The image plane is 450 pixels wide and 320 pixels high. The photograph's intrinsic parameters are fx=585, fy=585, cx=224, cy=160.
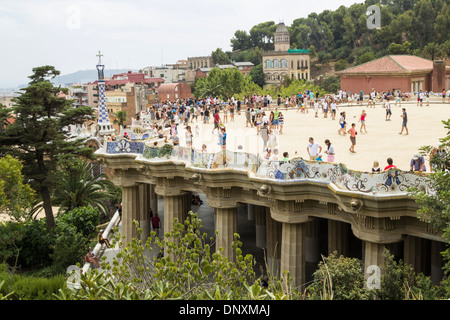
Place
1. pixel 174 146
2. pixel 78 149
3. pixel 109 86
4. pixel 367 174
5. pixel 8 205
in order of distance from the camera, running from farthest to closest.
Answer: pixel 109 86 → pixel 78 149 → pixel 8 205 → pixel 174 146 → pixel 367 174

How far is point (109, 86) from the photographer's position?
168875mm

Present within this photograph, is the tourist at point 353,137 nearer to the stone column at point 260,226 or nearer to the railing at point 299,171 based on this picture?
the stone column at point 260,226

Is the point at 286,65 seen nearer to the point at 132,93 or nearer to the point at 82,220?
the point at 132,93

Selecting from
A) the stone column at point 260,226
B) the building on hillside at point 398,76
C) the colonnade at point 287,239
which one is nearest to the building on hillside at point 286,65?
the building on hillside at point 398,76

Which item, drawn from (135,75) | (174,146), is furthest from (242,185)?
(135,75)

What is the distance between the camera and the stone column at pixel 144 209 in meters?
35.9

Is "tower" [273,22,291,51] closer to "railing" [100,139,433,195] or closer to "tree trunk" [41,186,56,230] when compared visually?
"tree trunk" [41,186,56,230]

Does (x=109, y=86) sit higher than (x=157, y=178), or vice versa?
(x=109, y=86)

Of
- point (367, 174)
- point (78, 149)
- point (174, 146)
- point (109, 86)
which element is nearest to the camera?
point (367, 174)

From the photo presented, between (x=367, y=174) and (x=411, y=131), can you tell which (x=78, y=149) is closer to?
(x=411, y=131)

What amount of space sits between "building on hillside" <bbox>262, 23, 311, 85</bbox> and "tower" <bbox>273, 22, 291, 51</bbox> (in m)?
20.1

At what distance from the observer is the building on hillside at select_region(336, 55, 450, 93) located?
74.7 m

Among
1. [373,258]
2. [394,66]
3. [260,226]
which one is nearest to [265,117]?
[260,226]

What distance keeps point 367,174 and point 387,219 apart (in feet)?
6.37
